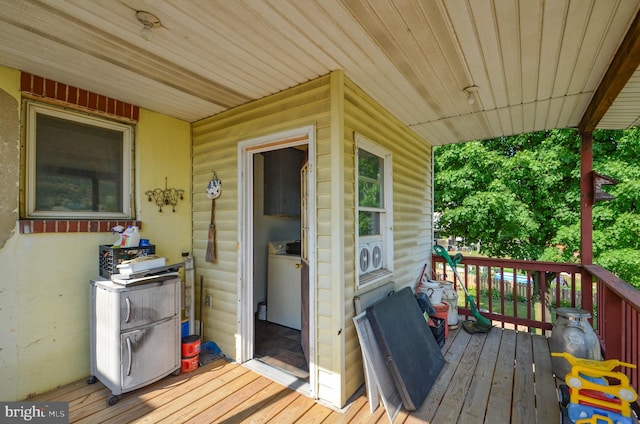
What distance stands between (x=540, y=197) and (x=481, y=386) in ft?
20.8

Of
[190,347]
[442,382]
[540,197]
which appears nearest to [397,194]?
[442,382]

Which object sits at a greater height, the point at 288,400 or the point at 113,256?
the point at 113,256

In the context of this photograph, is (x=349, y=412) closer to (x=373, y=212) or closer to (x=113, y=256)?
(x=373, y=212)

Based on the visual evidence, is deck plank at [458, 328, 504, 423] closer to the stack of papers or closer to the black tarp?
the black tarp

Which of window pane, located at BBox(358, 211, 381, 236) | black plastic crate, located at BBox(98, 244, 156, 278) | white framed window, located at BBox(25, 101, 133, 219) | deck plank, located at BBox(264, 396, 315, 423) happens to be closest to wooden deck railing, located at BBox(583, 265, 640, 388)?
window pane, located at BBox(358, 211, 381, 236)

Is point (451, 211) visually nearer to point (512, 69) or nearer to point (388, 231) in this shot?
point (388, 231)

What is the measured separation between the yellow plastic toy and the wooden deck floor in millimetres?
342

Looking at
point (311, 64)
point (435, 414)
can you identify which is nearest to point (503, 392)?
point (435, 414)

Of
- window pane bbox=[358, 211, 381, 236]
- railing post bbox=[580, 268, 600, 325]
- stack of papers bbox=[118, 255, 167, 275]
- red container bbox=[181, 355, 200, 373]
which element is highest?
window pane bbox=[358, 211, 381, 236]

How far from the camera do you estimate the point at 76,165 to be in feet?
8.70

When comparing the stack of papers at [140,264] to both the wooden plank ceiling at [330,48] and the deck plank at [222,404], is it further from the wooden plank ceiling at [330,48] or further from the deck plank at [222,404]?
the wooden plank ceiling at [330,48]

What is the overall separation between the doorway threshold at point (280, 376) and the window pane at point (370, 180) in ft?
5.58

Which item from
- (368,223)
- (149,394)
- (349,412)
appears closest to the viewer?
(349,412)

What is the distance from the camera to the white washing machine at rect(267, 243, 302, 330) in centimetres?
379
